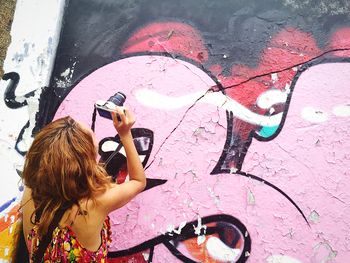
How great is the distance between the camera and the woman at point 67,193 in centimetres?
137

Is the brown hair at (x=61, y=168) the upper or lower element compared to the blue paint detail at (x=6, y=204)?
upper

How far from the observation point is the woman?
137 cm

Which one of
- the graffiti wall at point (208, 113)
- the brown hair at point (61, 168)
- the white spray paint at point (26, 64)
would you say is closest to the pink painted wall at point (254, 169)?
the graffiti wall at point (208, 113)

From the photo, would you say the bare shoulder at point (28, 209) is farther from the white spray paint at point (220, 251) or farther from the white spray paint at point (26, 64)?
the white spray paint at point (220, 251)

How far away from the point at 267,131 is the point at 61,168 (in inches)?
52.1

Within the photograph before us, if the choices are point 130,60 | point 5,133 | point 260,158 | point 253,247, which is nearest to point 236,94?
point 260,158

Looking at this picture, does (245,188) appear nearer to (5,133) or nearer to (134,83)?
(134,83)

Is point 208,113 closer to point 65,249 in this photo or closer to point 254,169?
point 254,169

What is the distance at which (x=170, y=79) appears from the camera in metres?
2.31

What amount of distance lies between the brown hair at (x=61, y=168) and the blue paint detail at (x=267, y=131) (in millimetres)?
1139

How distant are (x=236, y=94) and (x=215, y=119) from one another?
0.21 m

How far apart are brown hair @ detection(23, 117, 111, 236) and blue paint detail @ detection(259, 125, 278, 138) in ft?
3.74

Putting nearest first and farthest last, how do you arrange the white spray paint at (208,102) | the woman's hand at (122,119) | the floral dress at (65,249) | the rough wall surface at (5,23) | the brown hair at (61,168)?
the brown hair at (61,168) < the floral dress at (65,249) < the woman's hand at (122,119) < the white spray paint at (208,102) < the rough wall surface at (5,23)

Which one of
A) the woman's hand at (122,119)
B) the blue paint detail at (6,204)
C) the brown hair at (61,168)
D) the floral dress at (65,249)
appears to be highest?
the woman's hand at (122,119)
